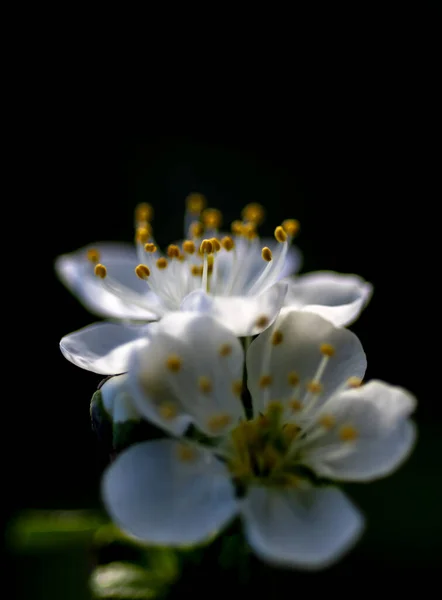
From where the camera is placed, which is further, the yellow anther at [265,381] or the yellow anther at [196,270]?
the yellow anther at [196,270]

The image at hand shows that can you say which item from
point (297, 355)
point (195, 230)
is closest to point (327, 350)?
point (297, 355)

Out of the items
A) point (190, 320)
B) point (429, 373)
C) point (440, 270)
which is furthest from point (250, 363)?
point (440, 270)

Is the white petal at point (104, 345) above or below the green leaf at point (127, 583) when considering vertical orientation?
above

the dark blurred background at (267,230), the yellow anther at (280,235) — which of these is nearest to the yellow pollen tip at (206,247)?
the yellow anther at (280,235)

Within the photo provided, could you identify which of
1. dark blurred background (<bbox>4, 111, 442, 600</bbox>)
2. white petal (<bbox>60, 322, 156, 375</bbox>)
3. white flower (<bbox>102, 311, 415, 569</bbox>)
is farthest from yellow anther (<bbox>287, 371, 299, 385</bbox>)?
dark blurred background (<bbox>4, 111, 442, 600</bbox>)

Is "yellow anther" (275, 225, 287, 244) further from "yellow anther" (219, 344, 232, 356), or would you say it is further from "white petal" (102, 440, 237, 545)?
"white petal" (102, 440, 237, 545)

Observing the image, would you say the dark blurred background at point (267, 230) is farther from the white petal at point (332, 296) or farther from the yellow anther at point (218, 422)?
the yellow anther at point (218, 422)

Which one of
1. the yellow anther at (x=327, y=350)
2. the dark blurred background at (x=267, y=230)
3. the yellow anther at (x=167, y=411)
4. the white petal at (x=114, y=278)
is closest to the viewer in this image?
the yellow anther at (x=167, y=411)
